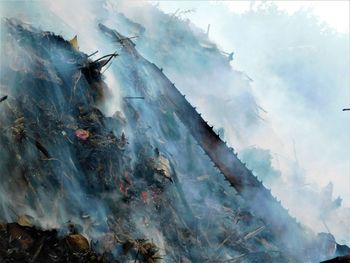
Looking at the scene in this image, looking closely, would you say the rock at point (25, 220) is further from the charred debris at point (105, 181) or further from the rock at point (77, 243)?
the rock at point (77, 243)

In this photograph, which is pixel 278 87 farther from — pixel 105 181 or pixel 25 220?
pixel 25 220

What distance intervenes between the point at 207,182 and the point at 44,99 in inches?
174

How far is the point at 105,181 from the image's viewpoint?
6789mm

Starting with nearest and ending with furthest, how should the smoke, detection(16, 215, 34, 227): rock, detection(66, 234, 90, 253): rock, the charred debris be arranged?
detection(16, 215, 34, 227): rock → detection(66, 234, 90, 253): rock → the charred debris → the smoke

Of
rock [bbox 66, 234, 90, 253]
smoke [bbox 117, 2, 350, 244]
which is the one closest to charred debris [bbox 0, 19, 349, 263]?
rock [bbox 66, 234, 90, 253]

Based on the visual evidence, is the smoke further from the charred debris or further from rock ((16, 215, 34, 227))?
rock ((16, 215, 34, 227))

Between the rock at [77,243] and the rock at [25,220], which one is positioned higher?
the rock at [25,220]

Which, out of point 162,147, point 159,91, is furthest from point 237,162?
point 159,91

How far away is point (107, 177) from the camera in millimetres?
6867

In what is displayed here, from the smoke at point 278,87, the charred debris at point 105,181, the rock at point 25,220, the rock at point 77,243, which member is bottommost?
the rock at point 77,243

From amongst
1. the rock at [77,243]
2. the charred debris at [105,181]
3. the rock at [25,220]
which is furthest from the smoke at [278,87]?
the rock at [25,220]

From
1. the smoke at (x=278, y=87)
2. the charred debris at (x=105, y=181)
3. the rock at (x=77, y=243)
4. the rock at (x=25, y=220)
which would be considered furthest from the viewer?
the smoke at (x=278, y=87)

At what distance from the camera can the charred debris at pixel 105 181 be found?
545 centimetres

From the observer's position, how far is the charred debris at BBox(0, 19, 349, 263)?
17.9 feet
